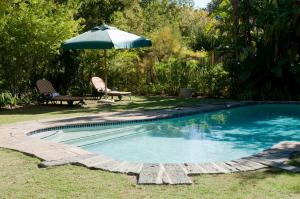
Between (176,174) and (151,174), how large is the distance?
1.10 feet

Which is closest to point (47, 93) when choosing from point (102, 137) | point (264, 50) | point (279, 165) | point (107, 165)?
point (102, 137)

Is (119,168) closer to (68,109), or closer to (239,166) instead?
(239,166)


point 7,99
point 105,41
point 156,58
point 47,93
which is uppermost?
point 105,41

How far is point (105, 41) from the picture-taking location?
14680 mm

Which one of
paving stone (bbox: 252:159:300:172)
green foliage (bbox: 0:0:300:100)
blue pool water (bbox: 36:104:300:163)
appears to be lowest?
blue pool water (bbox: 36:104:300:163)

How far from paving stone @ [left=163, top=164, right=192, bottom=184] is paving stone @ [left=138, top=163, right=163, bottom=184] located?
0.10 metres

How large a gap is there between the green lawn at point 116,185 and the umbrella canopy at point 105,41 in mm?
8552

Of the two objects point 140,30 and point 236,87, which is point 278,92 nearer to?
point 236,87

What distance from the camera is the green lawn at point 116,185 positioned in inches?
196

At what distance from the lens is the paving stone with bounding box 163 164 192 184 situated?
5469 millimetres

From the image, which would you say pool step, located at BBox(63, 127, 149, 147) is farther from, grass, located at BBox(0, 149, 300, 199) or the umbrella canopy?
the umbrella canopy

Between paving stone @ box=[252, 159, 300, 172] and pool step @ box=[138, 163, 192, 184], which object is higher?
paving stone @ box=[252, 159, 300, 172]

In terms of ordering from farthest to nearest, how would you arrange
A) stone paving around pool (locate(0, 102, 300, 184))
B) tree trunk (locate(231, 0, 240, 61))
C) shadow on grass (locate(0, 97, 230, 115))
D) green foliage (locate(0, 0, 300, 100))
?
tree trunk (locate(231, 0, 240, 61))
green foliage (locate(0, 0, 300, 100))
shadow on grass (locate(0, 97, 230, 115))
stone paving around pool (locate(0, 102, 300, 184))

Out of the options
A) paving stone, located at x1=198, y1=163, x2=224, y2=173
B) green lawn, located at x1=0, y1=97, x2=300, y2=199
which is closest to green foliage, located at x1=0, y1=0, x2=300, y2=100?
green lawn, located at x1=0, y1=97, x2=300, y2=199
